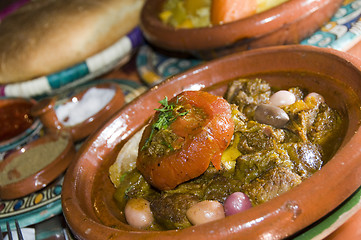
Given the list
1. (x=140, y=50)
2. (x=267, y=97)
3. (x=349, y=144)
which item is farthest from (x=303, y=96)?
(x=140, y=50)

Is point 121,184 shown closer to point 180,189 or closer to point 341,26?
point 180,189

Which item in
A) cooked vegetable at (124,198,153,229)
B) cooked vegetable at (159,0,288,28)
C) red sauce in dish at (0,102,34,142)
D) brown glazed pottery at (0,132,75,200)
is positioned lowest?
red sauce in dish at (0,102,34,142)

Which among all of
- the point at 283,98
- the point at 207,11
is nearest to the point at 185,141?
the point at 283,98

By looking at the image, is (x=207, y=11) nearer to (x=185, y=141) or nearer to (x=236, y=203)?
(x=185, y=141)

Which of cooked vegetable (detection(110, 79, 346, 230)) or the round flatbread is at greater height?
cooked vegetable (detection(110, 79, 346, 230))

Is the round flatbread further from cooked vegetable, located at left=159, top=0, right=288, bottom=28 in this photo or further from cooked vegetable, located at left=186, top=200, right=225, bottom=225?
cooked vegetable, located at left=186, top=200, right=225, bottom=225

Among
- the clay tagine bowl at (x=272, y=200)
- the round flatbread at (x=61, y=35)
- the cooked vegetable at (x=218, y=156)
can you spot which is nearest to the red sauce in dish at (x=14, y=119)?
the round flatbread at (x=61, y=35)

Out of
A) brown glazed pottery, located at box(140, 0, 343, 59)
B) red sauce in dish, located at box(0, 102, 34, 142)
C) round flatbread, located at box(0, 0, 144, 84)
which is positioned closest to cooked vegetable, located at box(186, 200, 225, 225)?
brown glazed pottery, located at box(140, 0, 343, 59)
